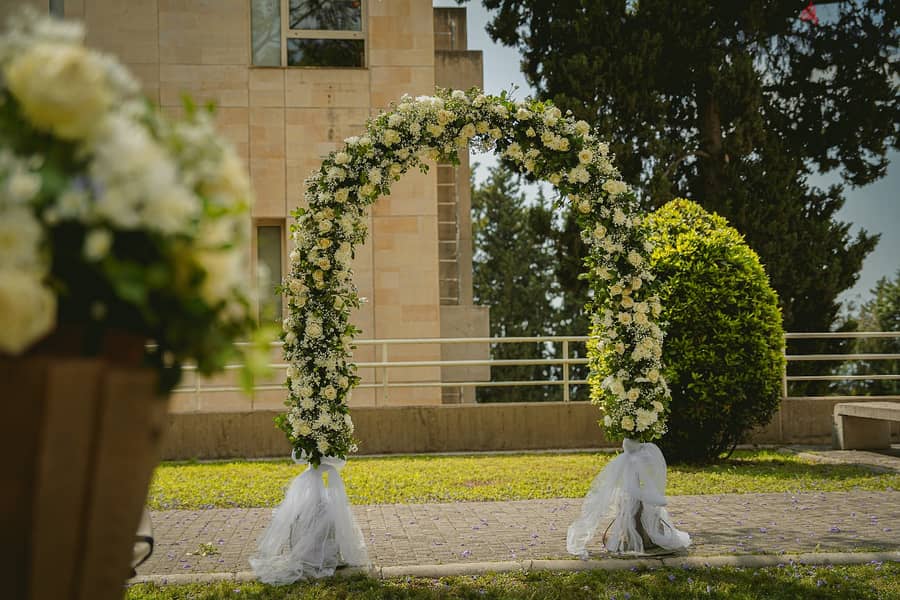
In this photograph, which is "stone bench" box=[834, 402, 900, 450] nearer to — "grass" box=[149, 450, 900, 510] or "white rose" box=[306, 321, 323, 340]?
"grass" box=[149, 450, 900, 510]

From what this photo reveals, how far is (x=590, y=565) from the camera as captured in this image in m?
6.55

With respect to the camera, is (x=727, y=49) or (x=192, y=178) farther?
(x=727, y=49)

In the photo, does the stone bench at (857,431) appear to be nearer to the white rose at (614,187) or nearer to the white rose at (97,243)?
the white rose at (614,187)

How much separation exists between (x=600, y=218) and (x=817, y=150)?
596 inches

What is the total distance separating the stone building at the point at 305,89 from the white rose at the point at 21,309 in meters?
14.3

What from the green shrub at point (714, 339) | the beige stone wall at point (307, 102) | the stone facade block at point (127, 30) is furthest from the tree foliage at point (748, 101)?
the stone facade block at point (127, 30)

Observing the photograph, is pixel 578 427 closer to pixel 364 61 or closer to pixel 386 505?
pixel 386 505

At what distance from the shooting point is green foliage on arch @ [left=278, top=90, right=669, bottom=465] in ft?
22.9

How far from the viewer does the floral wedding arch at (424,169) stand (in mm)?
6941

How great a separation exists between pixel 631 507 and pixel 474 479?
4.23m

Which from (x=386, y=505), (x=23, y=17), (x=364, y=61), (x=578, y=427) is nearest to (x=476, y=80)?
(x=364, y=61)

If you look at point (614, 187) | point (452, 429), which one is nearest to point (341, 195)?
point (614, 187)

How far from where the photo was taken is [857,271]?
19438 mm

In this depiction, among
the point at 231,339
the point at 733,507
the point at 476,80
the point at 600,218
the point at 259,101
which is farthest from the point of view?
the point at 476,80
